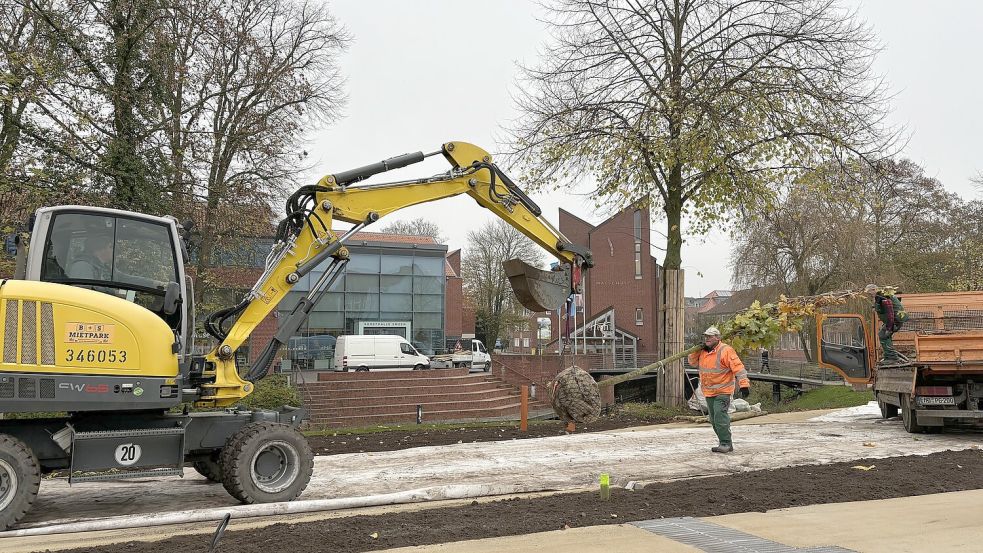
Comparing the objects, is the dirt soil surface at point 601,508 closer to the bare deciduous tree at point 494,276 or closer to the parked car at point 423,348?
the parked car at point 423,348

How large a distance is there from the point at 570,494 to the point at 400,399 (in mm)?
17428

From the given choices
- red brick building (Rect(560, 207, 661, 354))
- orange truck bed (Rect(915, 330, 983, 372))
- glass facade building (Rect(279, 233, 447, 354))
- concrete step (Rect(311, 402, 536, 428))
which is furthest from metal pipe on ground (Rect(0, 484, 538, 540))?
red brick building (Rect(560, 207, 661, 354))

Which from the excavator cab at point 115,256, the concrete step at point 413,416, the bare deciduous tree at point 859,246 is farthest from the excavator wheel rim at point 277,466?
the bare deciduous tree at point 859,246

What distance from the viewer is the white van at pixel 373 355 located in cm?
3325

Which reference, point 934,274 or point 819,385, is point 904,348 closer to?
point 819,385

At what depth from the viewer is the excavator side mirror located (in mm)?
7219

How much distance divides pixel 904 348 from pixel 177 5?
61.1 feet

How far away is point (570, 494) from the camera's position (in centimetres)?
747

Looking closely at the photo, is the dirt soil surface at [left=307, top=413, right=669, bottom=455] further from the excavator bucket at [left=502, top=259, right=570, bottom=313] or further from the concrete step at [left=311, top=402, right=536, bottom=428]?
the concrete step at [left=311, top=402, right=536, bottom=428]

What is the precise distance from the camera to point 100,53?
17.7m

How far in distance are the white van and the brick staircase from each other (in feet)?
22.3

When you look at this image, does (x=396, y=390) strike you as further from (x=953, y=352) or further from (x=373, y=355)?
(x=953, y=352)

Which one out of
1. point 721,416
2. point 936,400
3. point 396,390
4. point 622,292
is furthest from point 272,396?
point 622,292

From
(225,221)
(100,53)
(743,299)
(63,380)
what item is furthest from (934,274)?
(63,380)
